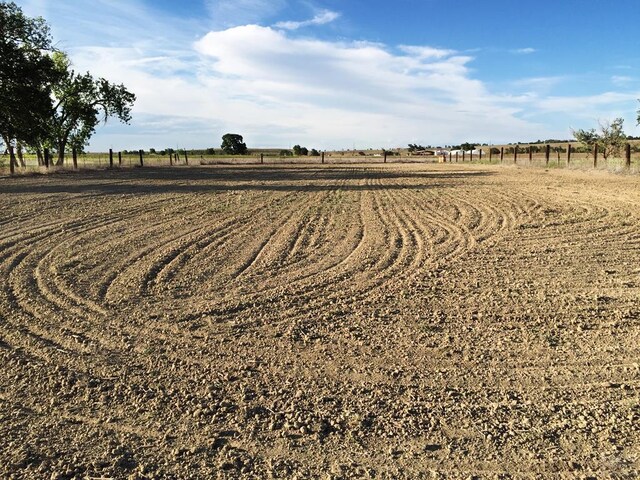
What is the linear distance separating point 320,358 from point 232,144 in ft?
300

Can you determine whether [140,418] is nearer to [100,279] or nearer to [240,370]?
[240,370]

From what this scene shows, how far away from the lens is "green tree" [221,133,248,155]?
301 ft

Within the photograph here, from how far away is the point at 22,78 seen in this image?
28.2 m

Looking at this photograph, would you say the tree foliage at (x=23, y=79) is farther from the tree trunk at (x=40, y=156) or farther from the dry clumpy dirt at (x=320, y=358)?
the dry clumpy dirt at (x=320, y=358)

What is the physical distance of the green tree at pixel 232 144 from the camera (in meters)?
91.8

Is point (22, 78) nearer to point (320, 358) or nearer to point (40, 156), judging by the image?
point (40, 156)

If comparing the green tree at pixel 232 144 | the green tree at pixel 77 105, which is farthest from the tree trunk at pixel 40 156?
the green tree at pixel 232 144

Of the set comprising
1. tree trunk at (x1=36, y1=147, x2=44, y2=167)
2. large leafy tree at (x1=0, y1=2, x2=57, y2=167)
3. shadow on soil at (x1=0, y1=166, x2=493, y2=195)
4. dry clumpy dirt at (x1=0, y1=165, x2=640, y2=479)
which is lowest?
dry clumpy dirt at (x1=0, y1=165, x2=640, y2=479)

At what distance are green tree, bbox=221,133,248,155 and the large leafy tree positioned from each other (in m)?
61.2

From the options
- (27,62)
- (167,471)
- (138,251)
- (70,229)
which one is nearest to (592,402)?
(167,471)

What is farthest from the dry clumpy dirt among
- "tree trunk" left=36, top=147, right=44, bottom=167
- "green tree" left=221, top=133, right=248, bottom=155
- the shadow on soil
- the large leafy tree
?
"green tree" left=221, top=133, right=248, bottom=155

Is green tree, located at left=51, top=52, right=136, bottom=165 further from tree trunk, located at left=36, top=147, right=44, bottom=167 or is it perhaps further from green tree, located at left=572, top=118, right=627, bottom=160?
green tree, located at left=572, top=118, right=627, bottom=160

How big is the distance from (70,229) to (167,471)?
8686mm

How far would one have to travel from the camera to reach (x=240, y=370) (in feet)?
12.8
